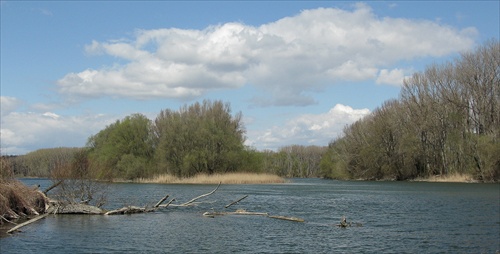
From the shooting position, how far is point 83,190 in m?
33.1

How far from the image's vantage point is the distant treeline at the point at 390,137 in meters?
78.3

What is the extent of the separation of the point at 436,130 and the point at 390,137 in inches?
437

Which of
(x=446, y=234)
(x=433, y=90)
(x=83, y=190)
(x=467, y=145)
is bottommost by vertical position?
(x=446, y=234)

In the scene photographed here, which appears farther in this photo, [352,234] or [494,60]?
[494,60]

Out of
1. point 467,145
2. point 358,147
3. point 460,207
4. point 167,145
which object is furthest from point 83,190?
point 358,147

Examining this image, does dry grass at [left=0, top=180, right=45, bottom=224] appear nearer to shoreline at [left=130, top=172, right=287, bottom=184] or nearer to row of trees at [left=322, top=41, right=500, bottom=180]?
shoreline at [left=130, top=172, right=287, bottom=184]

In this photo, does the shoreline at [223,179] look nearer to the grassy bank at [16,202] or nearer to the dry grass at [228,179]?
the dry grass at [228,179]

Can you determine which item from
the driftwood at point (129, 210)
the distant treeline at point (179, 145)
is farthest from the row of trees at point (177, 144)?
the driftwood at point (129, 210)

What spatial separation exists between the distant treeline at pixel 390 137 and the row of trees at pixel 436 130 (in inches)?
6.2

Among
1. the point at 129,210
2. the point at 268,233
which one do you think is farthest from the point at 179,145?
the point at 268,233

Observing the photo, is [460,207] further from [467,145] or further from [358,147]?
[358,147]

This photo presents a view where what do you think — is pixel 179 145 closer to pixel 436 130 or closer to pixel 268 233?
pixel 436 130

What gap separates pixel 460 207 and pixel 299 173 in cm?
14265

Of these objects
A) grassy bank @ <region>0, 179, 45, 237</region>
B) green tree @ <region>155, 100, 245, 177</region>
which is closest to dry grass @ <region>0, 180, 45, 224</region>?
grassy bank @ <region>0, 179, 45, 237</region>
